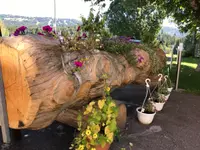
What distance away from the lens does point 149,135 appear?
2.71 meters

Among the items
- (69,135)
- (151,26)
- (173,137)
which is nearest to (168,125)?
(173,137)

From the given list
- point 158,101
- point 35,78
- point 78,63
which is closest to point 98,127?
point 78,63

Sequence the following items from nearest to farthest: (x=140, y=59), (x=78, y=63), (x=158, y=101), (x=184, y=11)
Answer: (x=78, y=63)
(x=140, y=59)
(x=158, y=101)
(x=184, y=11)

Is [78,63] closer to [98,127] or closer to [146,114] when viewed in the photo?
[98,127]

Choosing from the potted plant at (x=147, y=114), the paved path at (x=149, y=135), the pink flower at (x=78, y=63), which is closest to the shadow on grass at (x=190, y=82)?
the paved path at (x=149, y=135)

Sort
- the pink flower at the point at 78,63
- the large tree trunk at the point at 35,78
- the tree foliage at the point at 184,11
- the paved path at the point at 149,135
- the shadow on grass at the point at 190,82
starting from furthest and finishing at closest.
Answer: the tree foliage at the point at 184,11
the shadow on grass at the point at 190,82
the paved path at the point at 149,135
the pink flower at the point at 78,63
the large tree trunk at the point at 35,78

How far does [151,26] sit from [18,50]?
15917 mm

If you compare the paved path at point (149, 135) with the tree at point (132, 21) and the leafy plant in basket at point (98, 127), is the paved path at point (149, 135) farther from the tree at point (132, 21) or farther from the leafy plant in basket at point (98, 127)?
the tree at point (132, 21)

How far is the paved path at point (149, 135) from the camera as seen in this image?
241 centimetres

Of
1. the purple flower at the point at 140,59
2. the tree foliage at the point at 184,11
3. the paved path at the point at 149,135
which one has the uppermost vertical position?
the tree foliage at the point at 184,11

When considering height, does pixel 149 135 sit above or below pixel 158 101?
below

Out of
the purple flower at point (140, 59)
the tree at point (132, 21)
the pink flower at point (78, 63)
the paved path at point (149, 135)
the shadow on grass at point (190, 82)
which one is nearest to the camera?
the pink flower at point (78, 63)

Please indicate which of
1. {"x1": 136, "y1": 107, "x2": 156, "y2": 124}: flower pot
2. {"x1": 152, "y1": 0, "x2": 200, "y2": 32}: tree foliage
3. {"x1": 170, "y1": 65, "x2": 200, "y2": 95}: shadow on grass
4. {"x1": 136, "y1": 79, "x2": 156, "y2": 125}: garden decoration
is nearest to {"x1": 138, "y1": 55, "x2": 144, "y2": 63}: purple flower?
{"x1": 136, "y1": 79, "x2": 156, "y2": 125}: garden decoration

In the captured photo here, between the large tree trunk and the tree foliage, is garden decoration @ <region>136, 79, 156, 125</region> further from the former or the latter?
the tree foliage
